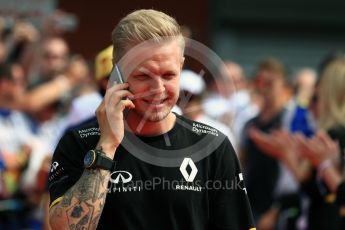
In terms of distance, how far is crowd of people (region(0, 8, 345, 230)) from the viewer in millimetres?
6363

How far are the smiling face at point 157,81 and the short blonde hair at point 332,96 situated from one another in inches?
120

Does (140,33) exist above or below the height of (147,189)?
above

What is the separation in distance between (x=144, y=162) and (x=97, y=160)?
214mm

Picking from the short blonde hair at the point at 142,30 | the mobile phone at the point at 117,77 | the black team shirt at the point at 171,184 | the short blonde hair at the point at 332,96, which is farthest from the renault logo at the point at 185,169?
the short blonde hair at the point at 332,96

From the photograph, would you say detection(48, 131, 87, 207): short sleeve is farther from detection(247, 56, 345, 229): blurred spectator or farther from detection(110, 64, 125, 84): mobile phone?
detection(247, 56, 345, 229): blurred spectator

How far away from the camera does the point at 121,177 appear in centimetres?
342

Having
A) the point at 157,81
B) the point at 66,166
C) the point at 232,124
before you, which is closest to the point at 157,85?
the point at 157,81

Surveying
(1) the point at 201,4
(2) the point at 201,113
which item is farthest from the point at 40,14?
(1) the point at 201,4

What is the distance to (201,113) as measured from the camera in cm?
726

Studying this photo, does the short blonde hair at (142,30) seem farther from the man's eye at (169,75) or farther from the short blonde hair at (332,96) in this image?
the short blonde hair at (332,96)

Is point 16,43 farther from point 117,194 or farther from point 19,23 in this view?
point 117,194

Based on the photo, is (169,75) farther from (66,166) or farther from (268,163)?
(268,163)

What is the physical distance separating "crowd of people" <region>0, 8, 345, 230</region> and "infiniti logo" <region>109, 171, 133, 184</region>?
7.59 feet

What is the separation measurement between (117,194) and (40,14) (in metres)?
6.28
